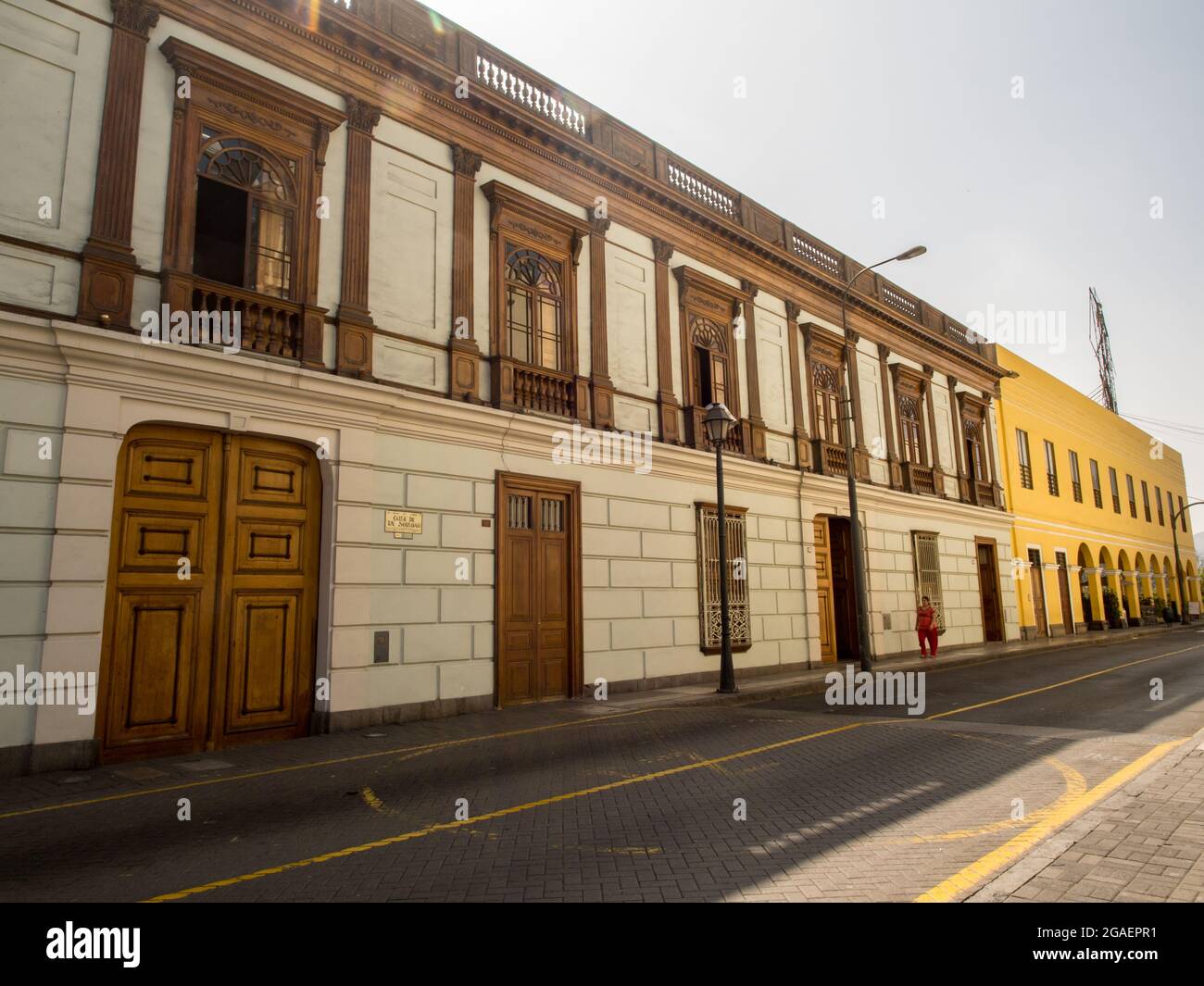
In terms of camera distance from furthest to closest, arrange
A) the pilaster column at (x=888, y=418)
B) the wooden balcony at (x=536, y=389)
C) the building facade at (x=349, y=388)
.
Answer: the pilaster column at (x=888, y=418), the wooden balcony at (x=536, y=389), the building facade at (x=349, y=388)

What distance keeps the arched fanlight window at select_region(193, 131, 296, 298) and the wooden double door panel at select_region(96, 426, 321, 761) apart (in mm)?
2461

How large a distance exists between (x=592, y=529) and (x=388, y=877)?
9.60 meters

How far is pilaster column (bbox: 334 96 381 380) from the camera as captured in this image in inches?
439

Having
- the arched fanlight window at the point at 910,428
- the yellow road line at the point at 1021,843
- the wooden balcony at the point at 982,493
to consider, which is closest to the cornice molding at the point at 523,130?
the arched fanlight window at the point at 910,428

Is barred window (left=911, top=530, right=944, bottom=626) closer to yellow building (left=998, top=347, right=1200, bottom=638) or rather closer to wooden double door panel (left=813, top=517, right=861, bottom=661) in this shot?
wooden double door panel (left=813, top=517, right=861, bottom=661)

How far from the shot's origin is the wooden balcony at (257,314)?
390 inches

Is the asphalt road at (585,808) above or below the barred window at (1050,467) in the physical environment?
below

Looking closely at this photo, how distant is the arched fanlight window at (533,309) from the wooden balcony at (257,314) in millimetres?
3868

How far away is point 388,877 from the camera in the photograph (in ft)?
15.4

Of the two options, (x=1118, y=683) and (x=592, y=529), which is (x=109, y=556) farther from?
(x=1118, y=683)

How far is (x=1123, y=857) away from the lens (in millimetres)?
4422

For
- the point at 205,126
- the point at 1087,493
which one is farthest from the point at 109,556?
the point at 1087,493

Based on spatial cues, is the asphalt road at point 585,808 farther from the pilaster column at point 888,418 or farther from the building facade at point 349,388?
the pilaster column at point 888,418
